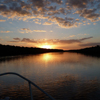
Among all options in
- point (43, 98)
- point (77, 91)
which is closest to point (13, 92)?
point (43, 98)

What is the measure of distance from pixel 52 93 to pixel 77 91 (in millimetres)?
3238

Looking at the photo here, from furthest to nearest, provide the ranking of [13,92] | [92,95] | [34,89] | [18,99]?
1. [34,89]
2. [13,92]
3. [92,95]
4. [18,99]

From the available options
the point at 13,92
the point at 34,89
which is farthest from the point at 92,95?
the point at 13,92

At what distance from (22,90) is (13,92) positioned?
1151 mm

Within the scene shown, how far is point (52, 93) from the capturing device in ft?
42.4

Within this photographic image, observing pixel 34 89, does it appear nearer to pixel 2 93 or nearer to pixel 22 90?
pixel 22 90

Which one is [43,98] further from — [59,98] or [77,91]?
[77,91]

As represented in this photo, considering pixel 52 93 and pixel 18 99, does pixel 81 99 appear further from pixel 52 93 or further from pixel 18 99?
pixel 18 99

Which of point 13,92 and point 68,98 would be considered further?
point 13,92

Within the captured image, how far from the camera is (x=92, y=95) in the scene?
1231 centimetres

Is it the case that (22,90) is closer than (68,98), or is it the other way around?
(68,98)

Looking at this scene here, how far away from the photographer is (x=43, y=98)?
11664mm

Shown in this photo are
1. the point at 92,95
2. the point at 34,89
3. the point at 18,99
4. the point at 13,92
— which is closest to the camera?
the point at 18,99

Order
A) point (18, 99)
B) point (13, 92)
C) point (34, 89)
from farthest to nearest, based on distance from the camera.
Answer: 1. point (34, 89)
2. point (13, 92)
3. point (18, 99)
